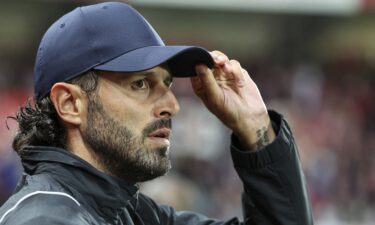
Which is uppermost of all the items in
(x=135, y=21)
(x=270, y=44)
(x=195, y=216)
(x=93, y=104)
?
(x=135, y=21)

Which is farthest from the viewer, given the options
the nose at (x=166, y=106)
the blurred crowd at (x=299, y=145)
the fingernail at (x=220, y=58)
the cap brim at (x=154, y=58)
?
the blurred crowd at (x=299, y=145)

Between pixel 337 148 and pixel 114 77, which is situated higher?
pixel 114 77

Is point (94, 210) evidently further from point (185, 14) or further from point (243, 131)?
point (185, 14)

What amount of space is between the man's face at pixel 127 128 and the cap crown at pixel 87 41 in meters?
0.08

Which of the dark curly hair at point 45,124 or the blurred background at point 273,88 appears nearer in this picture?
the dark curly hair at point 45,124

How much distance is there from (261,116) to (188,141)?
7326 millimetres

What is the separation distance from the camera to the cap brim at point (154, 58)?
9.15 ft

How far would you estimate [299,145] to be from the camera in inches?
403

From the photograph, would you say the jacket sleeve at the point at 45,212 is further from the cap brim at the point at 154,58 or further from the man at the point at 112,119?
the cap brim at the point at 154,58

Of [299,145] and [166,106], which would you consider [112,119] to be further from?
[299,145]

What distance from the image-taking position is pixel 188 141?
10438 millimetres

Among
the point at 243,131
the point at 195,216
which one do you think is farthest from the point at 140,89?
the point at 195,216

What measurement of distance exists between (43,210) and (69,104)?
1.49 ft

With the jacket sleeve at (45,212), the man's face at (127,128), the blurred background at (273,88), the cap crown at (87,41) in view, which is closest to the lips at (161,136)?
the man's face at (127,128)
